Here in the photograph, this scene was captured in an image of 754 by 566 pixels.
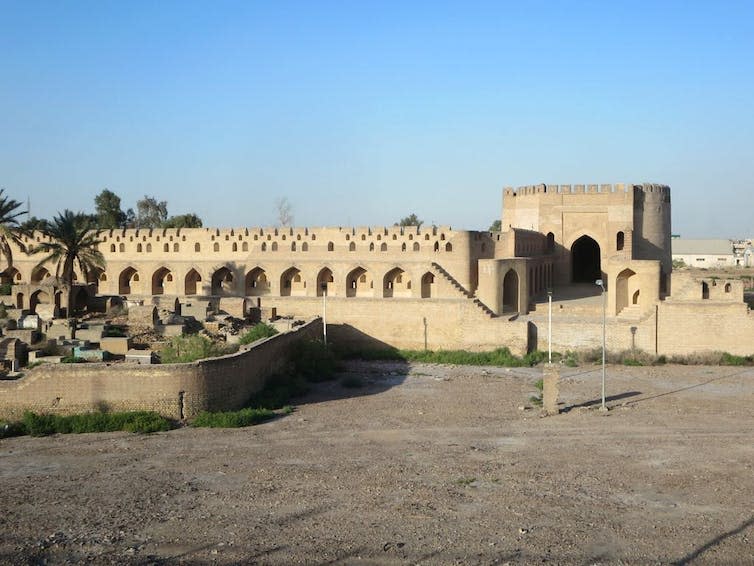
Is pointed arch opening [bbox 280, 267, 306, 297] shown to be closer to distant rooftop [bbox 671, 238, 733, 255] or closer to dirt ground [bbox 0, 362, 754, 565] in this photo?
dirt ground [bbox 0, 362, 754, 565]

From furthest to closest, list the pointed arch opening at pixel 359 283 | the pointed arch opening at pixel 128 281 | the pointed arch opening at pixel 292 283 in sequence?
the pointed arch opening at pixel 128 281
the pointed arch opening at pixel 292 283
the pointed arch opening at pixel 359 283

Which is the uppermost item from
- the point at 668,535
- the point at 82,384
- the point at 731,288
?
the point at 731,288

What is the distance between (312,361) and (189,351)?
457cm

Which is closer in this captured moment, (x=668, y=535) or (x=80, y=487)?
(x=668, y=535)

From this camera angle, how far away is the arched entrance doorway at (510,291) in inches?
1059

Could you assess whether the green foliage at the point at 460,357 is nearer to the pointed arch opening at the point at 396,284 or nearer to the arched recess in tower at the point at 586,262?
the pointed arch opening at the point at 396,284

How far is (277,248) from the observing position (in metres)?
29.8

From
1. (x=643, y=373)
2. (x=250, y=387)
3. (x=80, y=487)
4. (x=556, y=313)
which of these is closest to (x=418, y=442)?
(x=250, y=387)

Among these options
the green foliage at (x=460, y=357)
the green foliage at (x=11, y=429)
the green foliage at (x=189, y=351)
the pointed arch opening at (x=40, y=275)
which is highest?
the pointed arch opening at (x=40, y=275)

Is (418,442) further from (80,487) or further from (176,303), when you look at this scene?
→ (176,303)

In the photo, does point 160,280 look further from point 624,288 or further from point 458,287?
point 624,288

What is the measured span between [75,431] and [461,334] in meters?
12.4

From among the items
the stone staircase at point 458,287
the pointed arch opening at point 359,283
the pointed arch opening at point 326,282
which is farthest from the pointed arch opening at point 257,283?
the stone staircase at point 458,287

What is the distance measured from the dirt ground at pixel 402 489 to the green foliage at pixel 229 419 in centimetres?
31
